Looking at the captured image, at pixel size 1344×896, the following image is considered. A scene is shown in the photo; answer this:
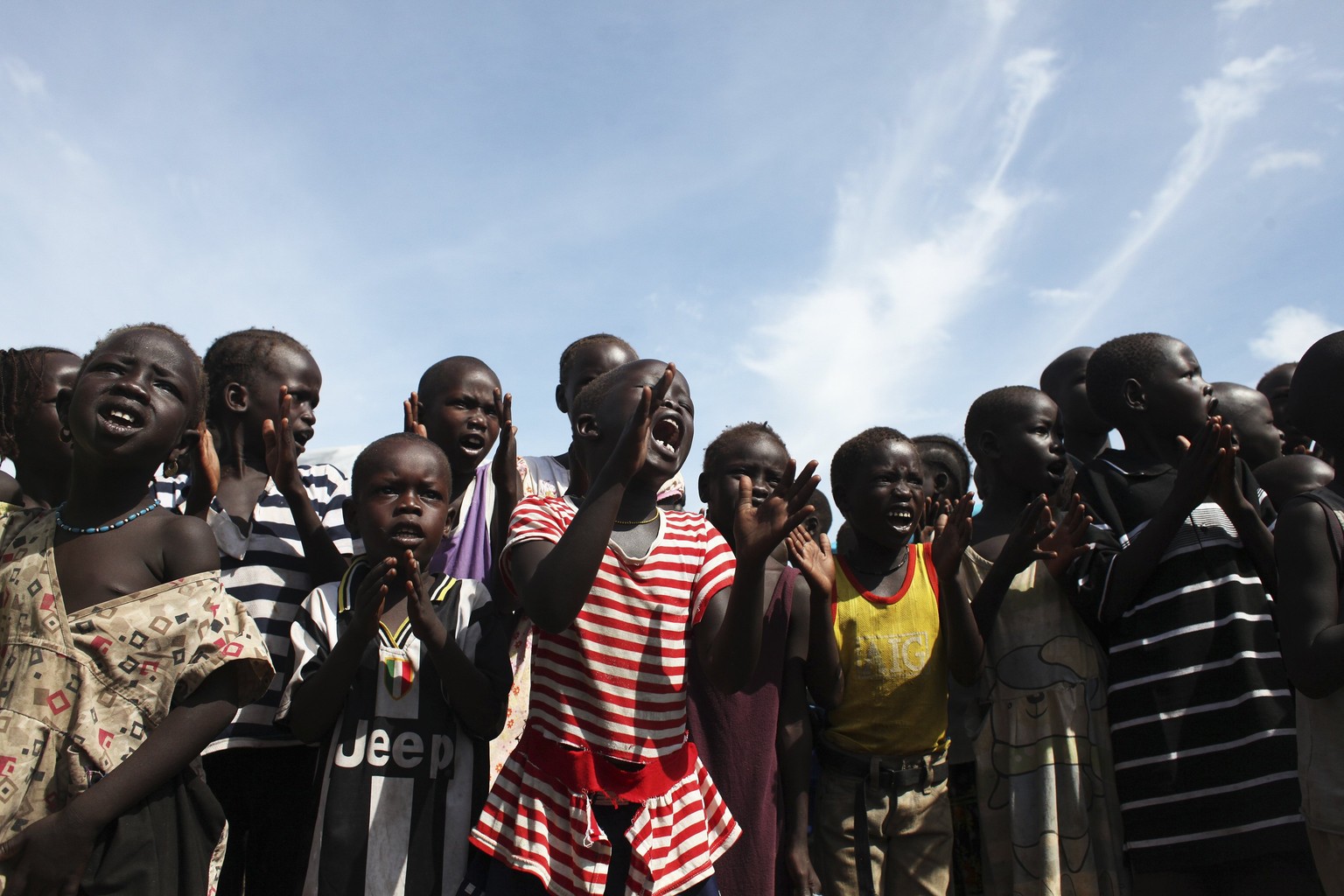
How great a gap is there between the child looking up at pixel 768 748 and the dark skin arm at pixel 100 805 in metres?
1.28

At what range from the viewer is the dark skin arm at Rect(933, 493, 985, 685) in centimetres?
314

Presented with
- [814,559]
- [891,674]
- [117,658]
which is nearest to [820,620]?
[814,559]

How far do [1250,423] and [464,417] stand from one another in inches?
129

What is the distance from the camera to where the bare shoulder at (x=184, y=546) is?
92.4 inches

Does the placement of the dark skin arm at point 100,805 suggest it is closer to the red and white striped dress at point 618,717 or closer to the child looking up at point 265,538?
the child looking up at point 265,538

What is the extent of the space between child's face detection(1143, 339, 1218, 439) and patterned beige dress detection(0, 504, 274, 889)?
300cm

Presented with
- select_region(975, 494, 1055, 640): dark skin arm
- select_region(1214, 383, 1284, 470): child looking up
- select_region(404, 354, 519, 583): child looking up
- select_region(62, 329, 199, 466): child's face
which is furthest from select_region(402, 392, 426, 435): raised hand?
select_region(1214, 383, 1284, 470): child looking up

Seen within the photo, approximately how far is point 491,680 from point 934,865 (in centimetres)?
154

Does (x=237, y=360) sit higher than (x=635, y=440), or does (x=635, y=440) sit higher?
(x=237, y=360)

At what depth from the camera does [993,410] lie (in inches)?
152

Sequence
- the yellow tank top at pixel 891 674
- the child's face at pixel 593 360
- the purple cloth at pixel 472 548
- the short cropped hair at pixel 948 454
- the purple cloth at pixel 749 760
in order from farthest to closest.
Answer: the short cropped hair at pixel 948 454 < the child's face at pixel 593 360 < the purple cloth at pixel 472 548 < the yellow tank top at pixel 891 674 < the purple cloth at pixel 749 760

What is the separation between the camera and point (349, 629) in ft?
8.25

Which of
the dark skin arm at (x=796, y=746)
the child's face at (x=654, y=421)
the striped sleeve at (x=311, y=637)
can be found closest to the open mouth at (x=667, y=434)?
the child's face at (x=654, y=421)

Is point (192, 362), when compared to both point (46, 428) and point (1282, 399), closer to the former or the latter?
point (46, 428)
